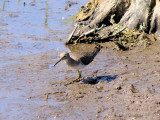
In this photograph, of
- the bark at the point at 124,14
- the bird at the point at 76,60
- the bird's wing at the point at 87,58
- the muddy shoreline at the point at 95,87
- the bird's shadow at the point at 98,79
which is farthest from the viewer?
the bark at the point at 124,14

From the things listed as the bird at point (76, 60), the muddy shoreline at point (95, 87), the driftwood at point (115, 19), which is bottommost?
the muddy shoreline at point (95, 87)

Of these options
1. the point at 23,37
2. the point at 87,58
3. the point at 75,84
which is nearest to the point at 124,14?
the point at 23,37

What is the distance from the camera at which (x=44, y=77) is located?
26.1 ft

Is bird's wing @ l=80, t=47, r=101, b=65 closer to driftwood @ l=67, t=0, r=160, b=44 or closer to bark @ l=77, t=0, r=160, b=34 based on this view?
driftwood @ l=67, t=0, r=160, b=44

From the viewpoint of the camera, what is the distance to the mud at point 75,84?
5.97 meters

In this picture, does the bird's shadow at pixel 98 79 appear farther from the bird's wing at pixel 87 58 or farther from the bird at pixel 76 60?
the bird's wing at pixel 87 58

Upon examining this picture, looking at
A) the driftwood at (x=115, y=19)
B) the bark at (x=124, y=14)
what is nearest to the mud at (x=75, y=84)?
the driftwood at (x=115, y=19)

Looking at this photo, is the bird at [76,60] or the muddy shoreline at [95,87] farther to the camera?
the bird at [76,60]

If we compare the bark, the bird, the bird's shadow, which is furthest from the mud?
the bark

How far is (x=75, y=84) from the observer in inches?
296

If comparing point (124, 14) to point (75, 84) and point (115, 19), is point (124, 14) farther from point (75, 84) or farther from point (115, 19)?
point (75, 84)

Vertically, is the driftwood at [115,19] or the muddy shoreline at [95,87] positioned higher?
the driftwood at [115,19]

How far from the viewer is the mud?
19.6 feet

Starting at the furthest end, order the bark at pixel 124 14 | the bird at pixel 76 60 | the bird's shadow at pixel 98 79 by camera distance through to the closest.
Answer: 1. the bark at pixel 124 14
2. the bird at pixel 76 60
3. the bird's shadow at pixel 98 79
